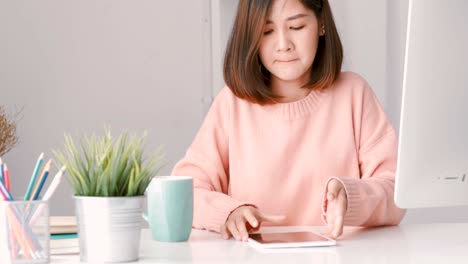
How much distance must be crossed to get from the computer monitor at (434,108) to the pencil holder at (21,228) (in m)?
0.56

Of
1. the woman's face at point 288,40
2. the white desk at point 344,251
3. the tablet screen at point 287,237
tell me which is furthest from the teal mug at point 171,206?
the woman's face at point 288,40

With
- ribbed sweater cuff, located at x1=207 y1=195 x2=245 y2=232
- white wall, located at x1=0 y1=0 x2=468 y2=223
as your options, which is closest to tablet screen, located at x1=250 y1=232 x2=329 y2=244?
ribbed sweater cuff, located at x1=207 y1=195 x2=245 y2=232

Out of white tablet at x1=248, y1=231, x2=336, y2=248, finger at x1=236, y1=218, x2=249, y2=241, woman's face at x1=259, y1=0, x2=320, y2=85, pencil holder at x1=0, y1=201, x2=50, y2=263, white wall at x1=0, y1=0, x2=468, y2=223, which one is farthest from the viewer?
white wall at x1=0, y1=0, x2=468, y2=223

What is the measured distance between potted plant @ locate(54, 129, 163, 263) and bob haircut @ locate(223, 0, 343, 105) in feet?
2.28

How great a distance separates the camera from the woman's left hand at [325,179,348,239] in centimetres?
142

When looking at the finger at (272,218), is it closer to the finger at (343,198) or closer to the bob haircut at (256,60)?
the finger at (343,198)

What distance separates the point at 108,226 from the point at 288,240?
0.34 metres

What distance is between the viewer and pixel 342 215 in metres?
1.43

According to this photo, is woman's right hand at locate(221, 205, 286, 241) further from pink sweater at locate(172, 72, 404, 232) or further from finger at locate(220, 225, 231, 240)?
pink sweater at locate(172, 72, 404, 232)

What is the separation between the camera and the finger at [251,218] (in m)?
1.43

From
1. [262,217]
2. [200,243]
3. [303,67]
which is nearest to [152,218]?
[200,243]

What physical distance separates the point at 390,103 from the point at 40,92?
1592 millimetres

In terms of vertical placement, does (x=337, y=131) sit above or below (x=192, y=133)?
above

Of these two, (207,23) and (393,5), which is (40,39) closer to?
(207,23)
